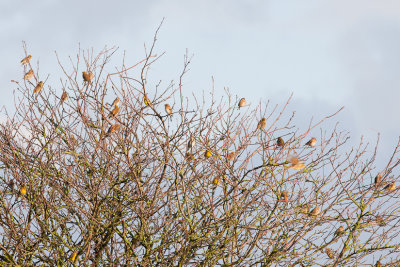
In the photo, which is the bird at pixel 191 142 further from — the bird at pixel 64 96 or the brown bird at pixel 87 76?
the bird at pixel 64 96

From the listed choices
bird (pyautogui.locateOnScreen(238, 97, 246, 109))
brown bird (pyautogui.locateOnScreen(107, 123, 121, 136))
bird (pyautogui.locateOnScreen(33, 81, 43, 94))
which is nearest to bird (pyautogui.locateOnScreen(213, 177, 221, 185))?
bird (pyautogui.locateOnScreen(238, 97, 246, 109))

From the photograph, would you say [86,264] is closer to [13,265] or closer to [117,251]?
[117,251]

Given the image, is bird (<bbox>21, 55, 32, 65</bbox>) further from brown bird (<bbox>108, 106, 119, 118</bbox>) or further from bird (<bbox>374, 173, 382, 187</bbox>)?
bird (<bbox>374, 173, 382, 187</bbox>)

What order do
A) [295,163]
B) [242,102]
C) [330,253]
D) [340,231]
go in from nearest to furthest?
[295,163] < [330,253] < [340,231] < [242,102]

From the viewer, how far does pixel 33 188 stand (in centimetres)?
792

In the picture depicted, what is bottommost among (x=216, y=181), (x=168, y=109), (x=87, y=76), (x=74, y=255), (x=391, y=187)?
(x=74, y=255)

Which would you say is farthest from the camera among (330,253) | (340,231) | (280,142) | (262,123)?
(340,231)

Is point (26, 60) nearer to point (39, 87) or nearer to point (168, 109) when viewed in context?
point (39, 87)

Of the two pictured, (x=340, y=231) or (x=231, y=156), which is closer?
(x=231, y=156)

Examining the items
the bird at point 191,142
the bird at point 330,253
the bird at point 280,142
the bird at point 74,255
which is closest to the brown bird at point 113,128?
the bird at point 191,142

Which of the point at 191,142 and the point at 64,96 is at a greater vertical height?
the point at 64,96

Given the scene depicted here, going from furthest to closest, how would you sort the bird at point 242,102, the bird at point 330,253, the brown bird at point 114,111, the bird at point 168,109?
the bird at point 242,102 → the bird at point 330,253 → the bird at point 168,109 → the brown bird at point 114,111

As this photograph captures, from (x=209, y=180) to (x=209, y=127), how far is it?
81 cm

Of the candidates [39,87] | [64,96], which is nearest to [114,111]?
[64,96]
